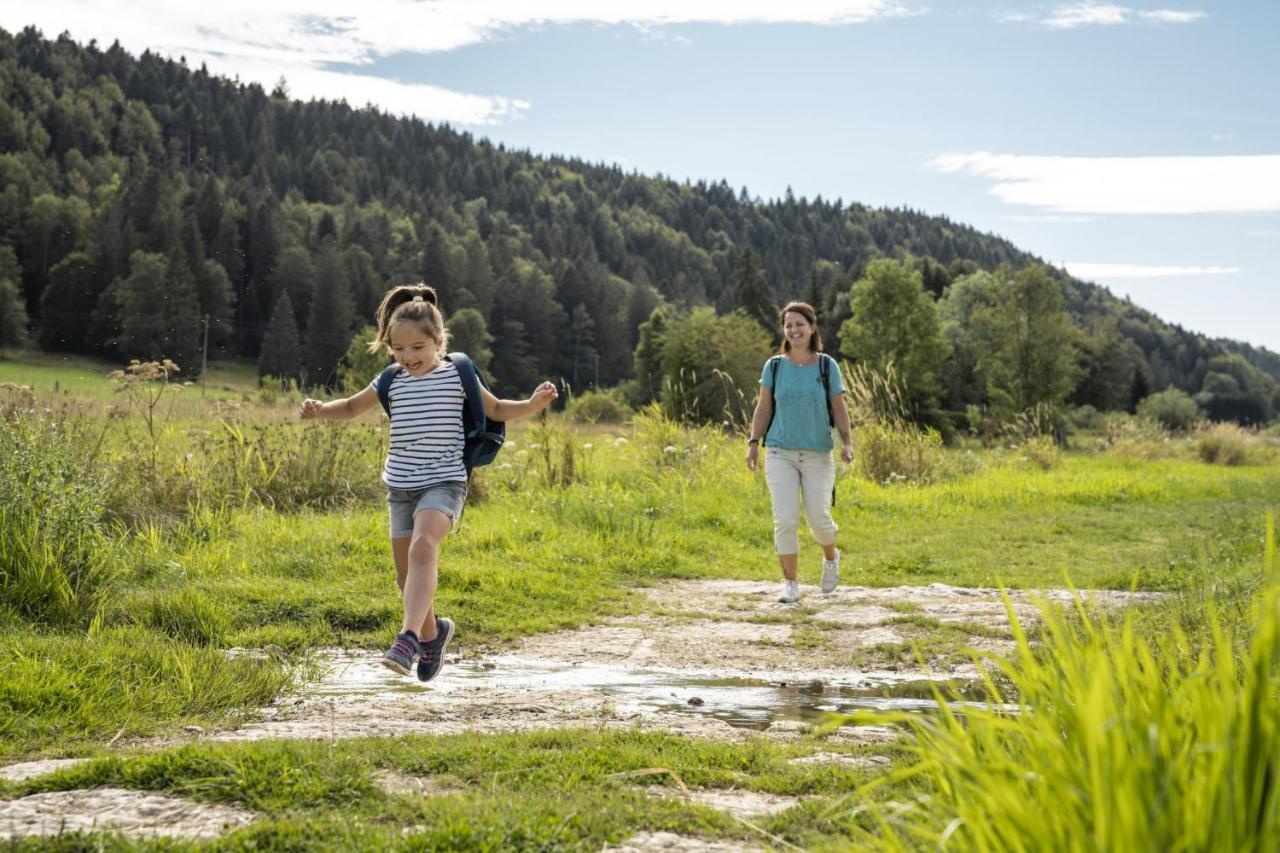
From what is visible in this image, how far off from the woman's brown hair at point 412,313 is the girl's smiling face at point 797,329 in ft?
11.2

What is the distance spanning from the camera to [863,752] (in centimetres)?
438

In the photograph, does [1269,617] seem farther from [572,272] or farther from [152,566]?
[572,272]

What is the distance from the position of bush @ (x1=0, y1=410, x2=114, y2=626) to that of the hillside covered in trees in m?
45.1

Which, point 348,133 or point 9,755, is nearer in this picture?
point 9,755

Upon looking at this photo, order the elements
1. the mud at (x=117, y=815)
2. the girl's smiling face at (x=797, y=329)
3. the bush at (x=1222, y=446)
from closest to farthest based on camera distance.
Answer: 1. the mud at (x=117, y=815)
2. the girl's smiling face at (x=797, y=329)
3. the bush at (x=1222, y=446)

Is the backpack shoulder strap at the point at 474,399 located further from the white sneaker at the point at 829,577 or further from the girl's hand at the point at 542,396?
the white sneaker at the point at 829,577

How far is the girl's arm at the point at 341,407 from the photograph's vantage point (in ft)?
19.3

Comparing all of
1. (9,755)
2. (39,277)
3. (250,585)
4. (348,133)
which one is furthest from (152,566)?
(348,133)

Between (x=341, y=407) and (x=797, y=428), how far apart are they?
392cm

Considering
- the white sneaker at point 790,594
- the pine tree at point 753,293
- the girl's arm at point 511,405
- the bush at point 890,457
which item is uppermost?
the pine tree at point 753,293

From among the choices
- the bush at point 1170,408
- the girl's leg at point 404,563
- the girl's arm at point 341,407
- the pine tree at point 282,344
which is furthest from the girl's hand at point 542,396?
the pine tree at point 282,344

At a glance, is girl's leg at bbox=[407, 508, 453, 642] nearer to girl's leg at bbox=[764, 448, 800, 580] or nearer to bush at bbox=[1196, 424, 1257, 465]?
girl's leg at bbox=[764, 448, 800, 580]

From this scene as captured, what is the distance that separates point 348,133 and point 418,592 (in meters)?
169

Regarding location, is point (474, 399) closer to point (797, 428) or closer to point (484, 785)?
point (484, 785)
